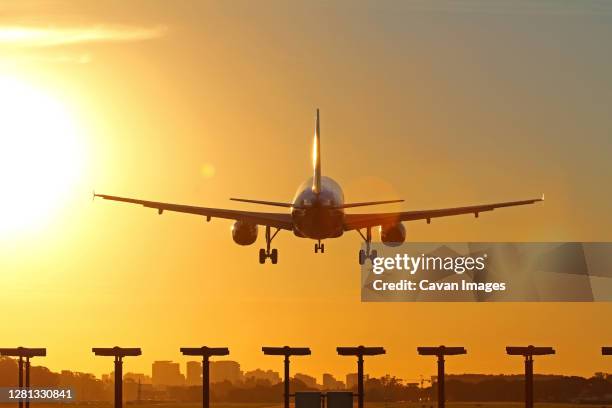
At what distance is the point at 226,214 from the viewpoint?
14138cm

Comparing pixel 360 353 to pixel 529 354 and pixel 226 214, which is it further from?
pixel 226 214

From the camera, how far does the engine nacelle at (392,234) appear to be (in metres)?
141

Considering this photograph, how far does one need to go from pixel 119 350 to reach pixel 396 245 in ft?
126

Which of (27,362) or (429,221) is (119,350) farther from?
(429,221)

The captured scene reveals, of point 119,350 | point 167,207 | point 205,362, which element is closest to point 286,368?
point 205,362

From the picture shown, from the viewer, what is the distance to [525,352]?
374ft

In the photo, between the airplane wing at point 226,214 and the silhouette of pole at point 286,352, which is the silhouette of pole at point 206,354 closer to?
the silhouette of pole at point 286,352

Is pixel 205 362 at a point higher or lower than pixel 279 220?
lower

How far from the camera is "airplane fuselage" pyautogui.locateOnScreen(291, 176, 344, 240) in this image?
120938mm

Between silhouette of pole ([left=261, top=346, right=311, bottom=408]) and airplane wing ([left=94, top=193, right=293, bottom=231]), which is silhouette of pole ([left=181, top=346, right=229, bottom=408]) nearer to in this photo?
silhouette of pole ([left=261, top=346, right=311, bottom=408])

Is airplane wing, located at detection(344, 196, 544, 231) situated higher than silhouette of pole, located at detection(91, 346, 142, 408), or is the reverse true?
airplane wing, located at detection(344, 196, 544, 231)

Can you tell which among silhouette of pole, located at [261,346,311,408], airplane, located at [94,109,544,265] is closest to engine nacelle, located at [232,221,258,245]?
airplane, located at [94,109,544,265]

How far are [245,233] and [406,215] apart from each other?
53.6 ft

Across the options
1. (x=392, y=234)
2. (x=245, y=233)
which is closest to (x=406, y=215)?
(x=392, y=234)
